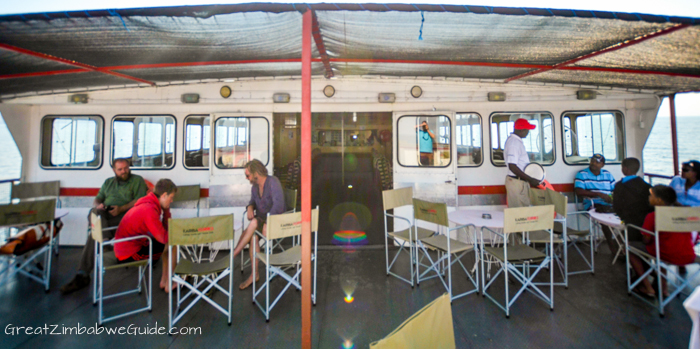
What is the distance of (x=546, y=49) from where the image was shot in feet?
10.8

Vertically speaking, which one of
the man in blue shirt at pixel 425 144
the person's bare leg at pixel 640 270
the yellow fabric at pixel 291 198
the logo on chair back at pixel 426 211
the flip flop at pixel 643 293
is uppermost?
the man in blue shirt at pixel 425 144

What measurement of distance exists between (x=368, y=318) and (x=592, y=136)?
4970mm

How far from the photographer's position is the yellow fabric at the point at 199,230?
2.69m

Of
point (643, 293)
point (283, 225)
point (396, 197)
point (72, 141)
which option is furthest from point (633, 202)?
point (72, 141)

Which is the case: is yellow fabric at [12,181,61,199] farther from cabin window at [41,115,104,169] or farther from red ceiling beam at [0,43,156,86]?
red ceiling beam at [0,43,156,86]

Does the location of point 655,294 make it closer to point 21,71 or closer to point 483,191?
point 483,191

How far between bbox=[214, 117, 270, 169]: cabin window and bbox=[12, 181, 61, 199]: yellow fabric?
2.71m

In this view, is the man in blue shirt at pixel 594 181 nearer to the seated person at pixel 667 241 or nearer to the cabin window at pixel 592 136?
the cabin window at pixel 592 136

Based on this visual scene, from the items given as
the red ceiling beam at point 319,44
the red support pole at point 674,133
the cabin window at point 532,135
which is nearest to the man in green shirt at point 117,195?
the red ceiling beam at point 319,44

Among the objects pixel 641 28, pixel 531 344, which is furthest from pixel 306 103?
pixel 641 28

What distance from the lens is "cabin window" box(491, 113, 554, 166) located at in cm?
518

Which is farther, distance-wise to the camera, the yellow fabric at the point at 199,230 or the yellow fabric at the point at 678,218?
the yellow fabric at the point at 678,218

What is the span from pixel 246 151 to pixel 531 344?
4433mm

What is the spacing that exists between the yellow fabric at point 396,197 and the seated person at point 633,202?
234 centimetres
